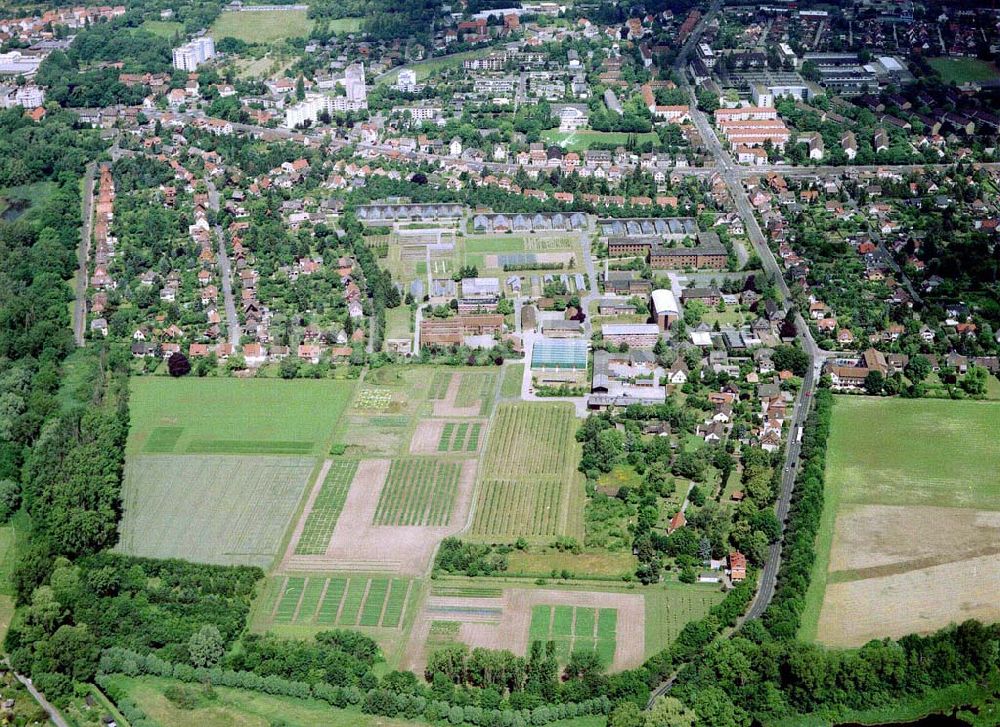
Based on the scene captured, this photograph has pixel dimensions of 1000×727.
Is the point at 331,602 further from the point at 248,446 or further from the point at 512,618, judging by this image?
the point at 248,446

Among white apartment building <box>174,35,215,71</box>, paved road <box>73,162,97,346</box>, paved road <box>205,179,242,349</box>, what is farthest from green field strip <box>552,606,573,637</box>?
white apartment building <box>174,35,215,71</box>

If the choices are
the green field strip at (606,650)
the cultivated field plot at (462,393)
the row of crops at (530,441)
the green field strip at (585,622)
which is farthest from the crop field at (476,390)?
the green field strip at (606,650)

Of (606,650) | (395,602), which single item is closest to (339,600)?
(395,602)

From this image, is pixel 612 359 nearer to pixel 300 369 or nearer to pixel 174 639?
pixel 300 369

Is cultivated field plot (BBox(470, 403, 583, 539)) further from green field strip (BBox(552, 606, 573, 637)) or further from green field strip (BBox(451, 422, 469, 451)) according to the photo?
green field strip (BBox(552, 606, 573, 637))

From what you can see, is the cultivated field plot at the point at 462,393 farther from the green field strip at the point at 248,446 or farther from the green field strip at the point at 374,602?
the green field strip at the point at 374,602

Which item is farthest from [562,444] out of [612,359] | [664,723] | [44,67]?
[44,67]
